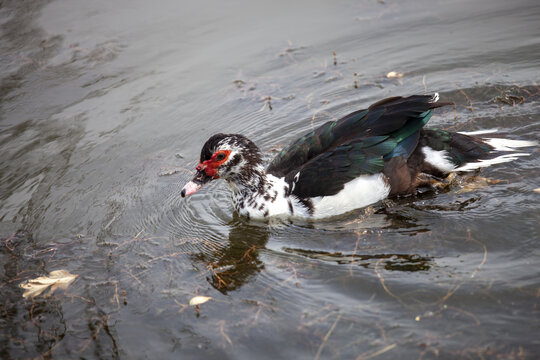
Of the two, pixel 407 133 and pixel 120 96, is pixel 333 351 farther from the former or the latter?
pixel 120 96

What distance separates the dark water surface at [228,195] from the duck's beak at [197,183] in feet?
1.47

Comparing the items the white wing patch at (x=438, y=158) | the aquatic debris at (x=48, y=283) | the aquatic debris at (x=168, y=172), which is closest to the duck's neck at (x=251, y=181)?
the aquatic debris at (x=168, y=172)

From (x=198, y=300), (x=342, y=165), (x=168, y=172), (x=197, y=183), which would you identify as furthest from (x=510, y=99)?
(x=198, y=300)

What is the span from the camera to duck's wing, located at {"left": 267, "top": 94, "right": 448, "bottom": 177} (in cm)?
543

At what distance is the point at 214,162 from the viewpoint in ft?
18.4

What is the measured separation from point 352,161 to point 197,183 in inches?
65.3

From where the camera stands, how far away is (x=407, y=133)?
5500 mm

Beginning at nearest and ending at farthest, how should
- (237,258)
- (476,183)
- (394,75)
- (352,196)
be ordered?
(237,258) < (352,196) < (476,183) < (394,75)

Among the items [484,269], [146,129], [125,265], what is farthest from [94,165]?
[484,269]

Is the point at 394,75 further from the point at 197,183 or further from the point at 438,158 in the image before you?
the point at 197,183

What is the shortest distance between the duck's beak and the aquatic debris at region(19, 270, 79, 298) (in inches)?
54.9

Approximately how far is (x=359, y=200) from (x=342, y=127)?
0.79 metres

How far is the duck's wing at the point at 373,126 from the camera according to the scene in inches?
214

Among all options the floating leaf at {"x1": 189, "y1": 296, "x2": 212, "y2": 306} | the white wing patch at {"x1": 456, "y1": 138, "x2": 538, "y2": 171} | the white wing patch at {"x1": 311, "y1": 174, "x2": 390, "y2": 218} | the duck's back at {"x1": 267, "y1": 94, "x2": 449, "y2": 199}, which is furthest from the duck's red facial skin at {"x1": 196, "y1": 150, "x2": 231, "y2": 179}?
the white wing patch at {"x1": 456, "y1": 138, "x2": 538, "y2": 171}
